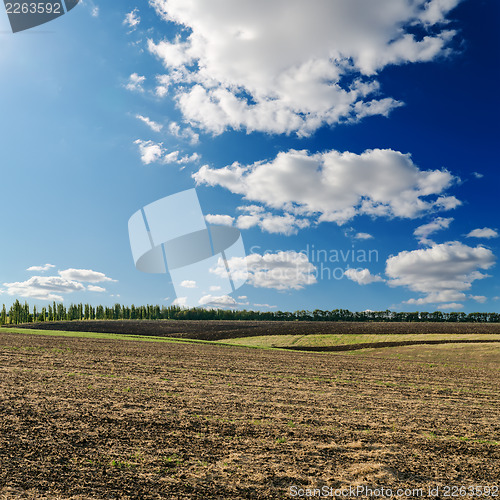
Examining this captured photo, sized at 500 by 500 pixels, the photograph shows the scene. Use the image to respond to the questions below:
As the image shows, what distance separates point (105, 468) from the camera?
6508 millimetres

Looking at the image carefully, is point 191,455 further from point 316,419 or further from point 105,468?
point 316,419

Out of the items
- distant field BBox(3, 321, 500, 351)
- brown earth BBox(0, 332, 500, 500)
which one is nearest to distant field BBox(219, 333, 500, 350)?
distant field BBox(3, 321, 500, 351)

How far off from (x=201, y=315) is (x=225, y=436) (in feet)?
403

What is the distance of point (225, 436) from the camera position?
27.3ft

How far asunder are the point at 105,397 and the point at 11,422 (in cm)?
309

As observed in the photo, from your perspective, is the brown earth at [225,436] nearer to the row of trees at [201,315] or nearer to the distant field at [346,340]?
the distant field at [346,340]

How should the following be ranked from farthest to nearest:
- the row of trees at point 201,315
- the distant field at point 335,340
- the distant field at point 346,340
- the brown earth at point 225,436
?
the row of trees at point 201,315 → the distant field at point 346,340 → the distant field at point 335,340 → the brown earth at point 225,436

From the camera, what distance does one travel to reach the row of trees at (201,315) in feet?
341

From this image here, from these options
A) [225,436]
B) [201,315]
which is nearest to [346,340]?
[225,436]

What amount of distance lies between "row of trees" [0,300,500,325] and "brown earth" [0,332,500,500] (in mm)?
97221

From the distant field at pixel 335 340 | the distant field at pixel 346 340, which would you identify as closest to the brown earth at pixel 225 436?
the distant field at pixel 335 340

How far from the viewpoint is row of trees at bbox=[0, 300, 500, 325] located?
10394cm

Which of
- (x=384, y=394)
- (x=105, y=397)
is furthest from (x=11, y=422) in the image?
(x=384, y=394)

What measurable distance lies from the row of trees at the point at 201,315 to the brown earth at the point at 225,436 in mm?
97221
